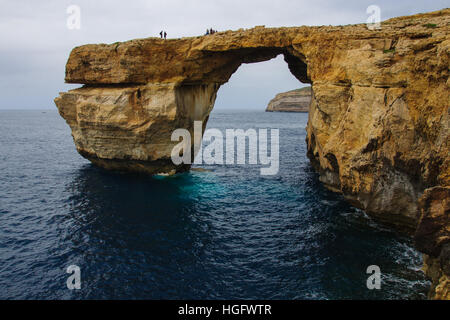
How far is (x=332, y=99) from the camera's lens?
25047 millimetres

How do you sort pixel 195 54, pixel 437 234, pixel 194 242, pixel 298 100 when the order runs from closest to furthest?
pixel 437 234 → pixel 194 242 → pixel 195 54 → pixel 298 100

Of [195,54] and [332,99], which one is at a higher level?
[195,54]

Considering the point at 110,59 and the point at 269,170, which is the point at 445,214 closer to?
the point at 269,170

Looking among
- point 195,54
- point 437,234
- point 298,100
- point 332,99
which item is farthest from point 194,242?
point 298,100

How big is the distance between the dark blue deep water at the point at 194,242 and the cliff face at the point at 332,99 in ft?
10.3

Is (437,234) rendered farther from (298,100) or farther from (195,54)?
(298,100)

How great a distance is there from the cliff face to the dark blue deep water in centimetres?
314

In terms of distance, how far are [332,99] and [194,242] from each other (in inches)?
613

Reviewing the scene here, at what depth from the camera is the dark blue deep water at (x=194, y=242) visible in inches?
680

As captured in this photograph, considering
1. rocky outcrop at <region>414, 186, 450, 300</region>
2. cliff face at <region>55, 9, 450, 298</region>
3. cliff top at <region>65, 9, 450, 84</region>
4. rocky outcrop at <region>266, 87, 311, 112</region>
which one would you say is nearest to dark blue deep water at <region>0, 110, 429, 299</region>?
rocky outcrop at <region>414, 186, 450, 300</region>
